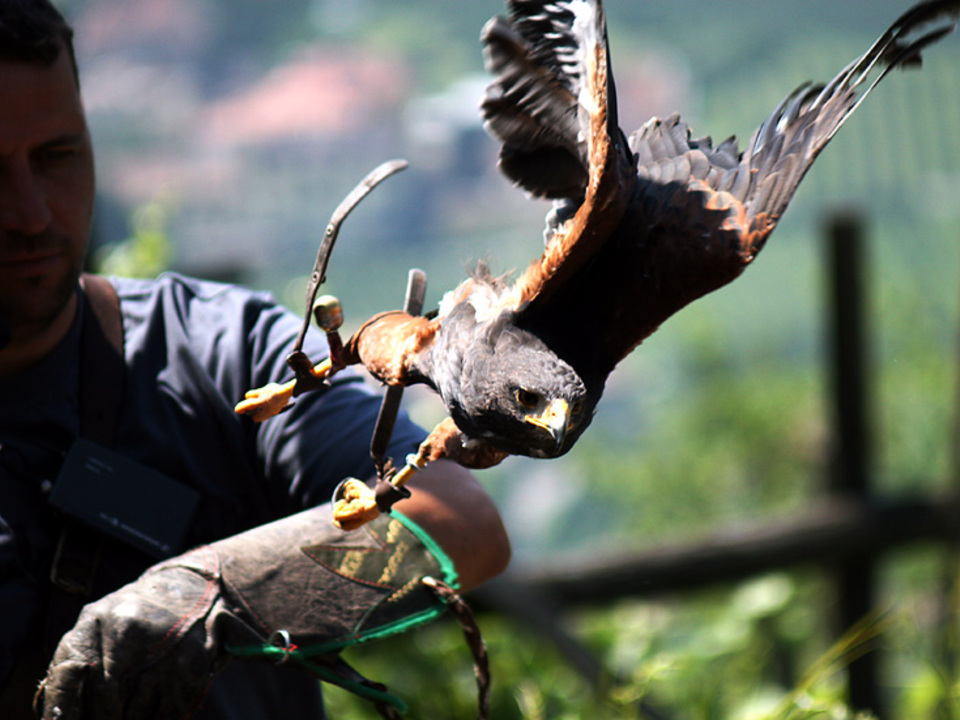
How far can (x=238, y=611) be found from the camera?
1.12 m

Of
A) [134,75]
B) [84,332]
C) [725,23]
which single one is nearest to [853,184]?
[725,23]

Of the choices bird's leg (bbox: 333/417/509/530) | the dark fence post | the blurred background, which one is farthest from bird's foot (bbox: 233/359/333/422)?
the dark fence post

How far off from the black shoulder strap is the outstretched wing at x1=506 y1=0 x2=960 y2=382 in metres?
0.81

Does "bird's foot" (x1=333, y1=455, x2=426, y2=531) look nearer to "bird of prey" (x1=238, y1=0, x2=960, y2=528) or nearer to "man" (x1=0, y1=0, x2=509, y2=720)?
"bird of prey" (x1=238, y1=0, x2=960, y2=528)

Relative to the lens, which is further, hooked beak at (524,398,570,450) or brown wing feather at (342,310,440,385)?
brown wing feather at (342,310,440,385)

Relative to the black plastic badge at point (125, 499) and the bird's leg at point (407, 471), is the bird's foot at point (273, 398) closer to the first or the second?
the bird's leg at point (407, 471)

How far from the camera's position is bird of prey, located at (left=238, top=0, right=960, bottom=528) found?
2.62 ft

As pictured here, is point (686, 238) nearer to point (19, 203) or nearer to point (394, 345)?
point (394, 345)

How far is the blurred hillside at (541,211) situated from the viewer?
4.86 metres

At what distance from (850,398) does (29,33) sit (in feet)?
10.4

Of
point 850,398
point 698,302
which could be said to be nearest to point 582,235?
point 850,398

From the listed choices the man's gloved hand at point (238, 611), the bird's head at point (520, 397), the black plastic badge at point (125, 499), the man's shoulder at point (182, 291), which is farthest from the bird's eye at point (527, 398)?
the man's shoulder at point (182, 291)

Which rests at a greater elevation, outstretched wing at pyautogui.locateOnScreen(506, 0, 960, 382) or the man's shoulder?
outstretched wing at pyautogui.locateOnScreen(506, 0, 960, 382)

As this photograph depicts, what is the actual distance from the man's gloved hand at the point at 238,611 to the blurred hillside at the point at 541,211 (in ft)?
10.6
